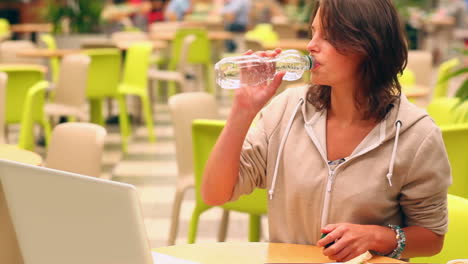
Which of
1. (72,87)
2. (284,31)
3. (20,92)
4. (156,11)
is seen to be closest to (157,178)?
(72,87)

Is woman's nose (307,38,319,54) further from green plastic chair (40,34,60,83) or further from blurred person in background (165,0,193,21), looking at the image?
blurred person in background (165,0,193,21)

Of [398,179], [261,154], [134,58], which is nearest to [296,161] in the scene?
[261,154]

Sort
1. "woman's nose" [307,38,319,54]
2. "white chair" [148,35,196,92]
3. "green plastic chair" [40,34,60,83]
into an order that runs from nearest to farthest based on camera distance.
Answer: "woman's nose" [307,38,319,54], "white chair" [148,35,196,92], "green plastic chair" [40,34,60,83]

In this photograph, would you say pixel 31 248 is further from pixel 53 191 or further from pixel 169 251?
pixel 169 251

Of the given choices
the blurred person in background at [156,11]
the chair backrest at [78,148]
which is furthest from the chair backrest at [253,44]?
the blurred person in background at [156,11]

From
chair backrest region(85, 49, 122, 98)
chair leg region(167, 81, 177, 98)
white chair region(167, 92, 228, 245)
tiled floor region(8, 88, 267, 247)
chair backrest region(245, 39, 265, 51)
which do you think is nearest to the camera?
white chair region(167, 92, 228, 245)

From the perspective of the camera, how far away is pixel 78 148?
3.15 m

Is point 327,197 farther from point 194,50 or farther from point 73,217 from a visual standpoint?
point 194,50

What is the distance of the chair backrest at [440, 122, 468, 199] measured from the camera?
301cm

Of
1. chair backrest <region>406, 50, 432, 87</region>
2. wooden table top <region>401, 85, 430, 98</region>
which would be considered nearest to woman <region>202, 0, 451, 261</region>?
wooden table top <region>401, 85, 430, 98</region>

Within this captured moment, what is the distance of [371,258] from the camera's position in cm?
175

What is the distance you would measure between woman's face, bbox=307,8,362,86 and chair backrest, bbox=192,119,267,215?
1530mm

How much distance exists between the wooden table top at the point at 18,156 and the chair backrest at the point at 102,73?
3.68m

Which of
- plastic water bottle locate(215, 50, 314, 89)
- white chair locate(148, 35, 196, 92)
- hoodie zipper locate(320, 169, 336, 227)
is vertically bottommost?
white chair locate(148, 35, 196, 92)
